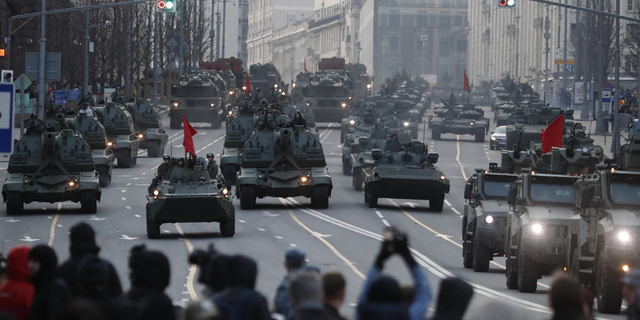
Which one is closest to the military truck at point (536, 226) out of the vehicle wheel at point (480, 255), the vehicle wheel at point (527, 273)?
the vehicle wheel at point (527, 273)

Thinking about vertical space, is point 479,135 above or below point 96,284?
above

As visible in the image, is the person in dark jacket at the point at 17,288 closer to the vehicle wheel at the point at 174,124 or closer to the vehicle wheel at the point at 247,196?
the vehicle wheel at the point at 247,196

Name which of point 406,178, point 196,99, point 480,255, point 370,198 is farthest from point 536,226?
point 196,99

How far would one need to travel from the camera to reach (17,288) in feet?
27.3

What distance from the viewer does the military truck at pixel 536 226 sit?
17.5 m

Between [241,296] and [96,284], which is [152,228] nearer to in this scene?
[96,284]

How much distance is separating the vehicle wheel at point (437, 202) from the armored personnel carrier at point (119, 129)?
14.3 m

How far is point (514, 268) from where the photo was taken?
18.5 metres

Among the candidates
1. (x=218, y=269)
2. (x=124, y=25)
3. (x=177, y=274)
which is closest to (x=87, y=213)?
(x=177, y=274)

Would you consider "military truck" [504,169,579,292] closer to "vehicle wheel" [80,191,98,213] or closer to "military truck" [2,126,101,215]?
"vehicle wheel" [80,191,98,213]

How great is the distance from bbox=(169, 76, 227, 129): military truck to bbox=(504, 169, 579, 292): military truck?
41.5 m

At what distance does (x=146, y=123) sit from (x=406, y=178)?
17.6 meters

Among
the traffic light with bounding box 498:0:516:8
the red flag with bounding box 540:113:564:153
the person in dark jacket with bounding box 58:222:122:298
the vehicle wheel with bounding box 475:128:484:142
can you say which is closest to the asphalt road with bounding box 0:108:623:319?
the red flag with bounding box 540:113:564:153

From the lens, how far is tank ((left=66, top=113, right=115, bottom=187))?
37.0 m
